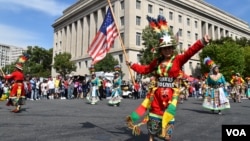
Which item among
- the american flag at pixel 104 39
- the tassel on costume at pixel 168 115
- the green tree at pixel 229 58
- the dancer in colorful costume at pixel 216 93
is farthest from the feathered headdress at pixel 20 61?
the green tree at pixel 229 58

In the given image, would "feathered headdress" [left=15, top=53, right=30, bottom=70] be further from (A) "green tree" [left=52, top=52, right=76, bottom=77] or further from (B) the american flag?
(A) "green tree" [left=52, top=52, right=76, bottom=77]

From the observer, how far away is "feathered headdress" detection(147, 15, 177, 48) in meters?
5.23

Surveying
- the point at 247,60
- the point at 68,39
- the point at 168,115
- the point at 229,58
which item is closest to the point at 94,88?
the point at 168,115

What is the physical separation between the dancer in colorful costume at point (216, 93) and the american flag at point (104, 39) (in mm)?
5740

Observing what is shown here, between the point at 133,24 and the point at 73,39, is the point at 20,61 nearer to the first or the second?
the point at 133,24

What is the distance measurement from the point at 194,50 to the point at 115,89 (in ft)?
38.7

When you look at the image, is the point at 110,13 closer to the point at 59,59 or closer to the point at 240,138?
the point at 240,138

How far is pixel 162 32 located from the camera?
Answer: 548 cm

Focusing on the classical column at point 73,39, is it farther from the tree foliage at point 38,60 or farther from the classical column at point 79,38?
the tree foliage at point 38,60

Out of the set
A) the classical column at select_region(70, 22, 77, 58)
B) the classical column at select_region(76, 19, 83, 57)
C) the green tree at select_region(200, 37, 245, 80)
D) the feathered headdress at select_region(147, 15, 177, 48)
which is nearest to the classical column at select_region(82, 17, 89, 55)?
the classical column at select_region(76, 19, 83, 57)

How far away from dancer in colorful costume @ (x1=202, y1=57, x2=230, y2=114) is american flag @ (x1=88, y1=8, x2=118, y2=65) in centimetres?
574

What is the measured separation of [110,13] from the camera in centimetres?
933

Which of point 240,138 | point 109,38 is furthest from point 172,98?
point 109,38

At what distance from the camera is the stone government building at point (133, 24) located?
56156mm
